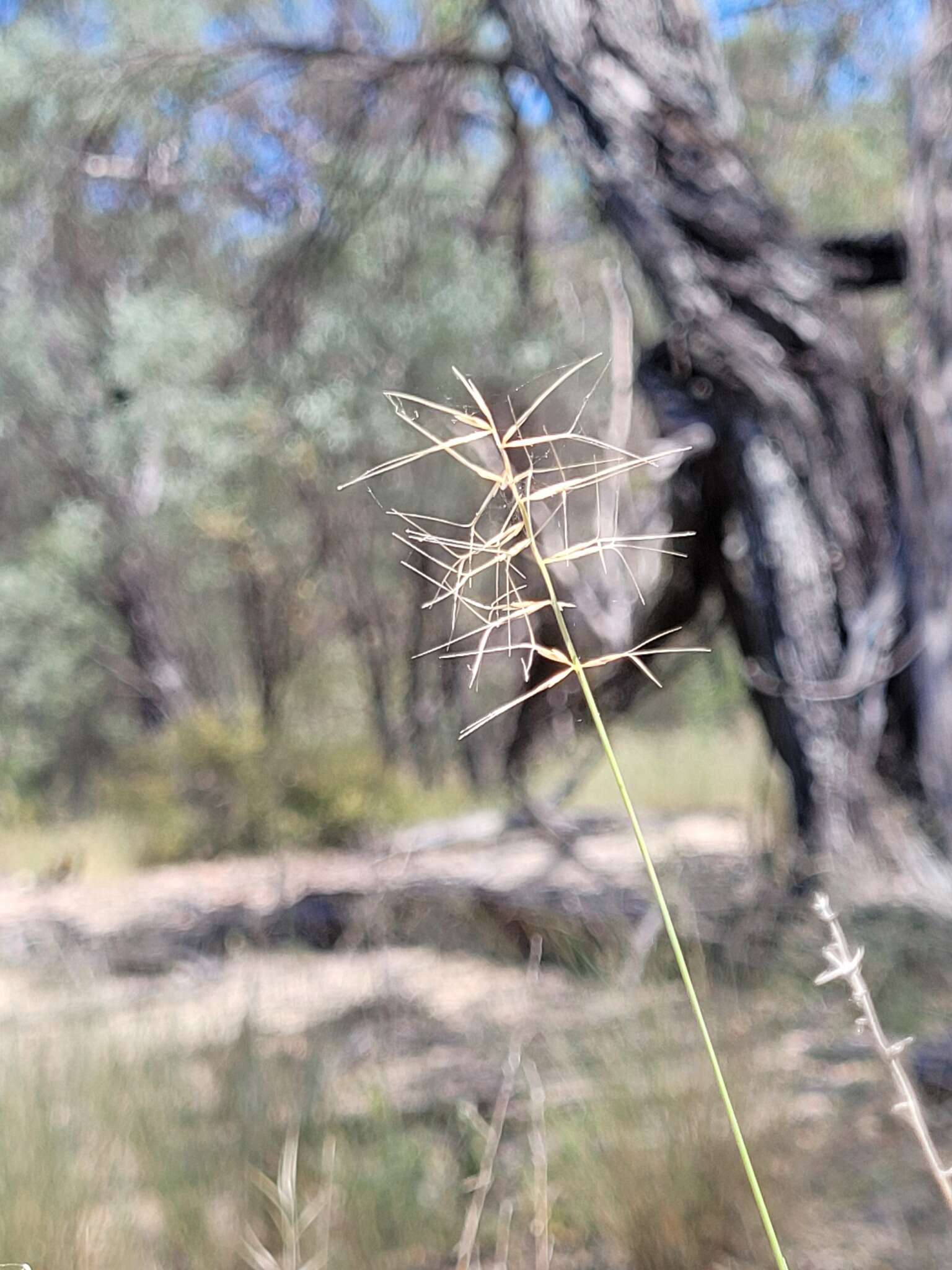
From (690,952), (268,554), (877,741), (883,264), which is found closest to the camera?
(690,952)

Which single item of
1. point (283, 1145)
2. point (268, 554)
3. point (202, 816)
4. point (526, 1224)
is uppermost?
point (283, 1145)

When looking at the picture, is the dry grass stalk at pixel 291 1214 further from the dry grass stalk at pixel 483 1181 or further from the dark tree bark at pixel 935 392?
the dark tree bark at pixel 935 392

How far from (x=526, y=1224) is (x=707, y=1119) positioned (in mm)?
407

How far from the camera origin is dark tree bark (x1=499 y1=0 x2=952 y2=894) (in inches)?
160

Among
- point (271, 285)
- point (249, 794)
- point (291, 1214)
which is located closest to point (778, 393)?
point (291, 1214)

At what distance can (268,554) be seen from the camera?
9.86m

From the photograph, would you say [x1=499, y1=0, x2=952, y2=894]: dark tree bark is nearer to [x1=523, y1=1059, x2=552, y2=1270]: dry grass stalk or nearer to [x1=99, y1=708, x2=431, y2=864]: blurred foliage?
[x1=523, y1=1059, x2=552, y2=1270]: dry grass stalk

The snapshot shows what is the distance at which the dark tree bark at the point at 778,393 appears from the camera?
4066 millimetres

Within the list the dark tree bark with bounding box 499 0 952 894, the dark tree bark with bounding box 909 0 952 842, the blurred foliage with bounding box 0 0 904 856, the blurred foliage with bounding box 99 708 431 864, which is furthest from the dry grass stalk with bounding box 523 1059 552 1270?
the blurred foliage with bounding box 99 708 431 864

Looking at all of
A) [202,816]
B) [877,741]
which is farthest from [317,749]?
[877,741]

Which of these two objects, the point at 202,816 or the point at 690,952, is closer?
the point at 690,952

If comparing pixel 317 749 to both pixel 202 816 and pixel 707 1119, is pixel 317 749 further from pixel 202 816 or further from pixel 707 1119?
pixel 707 1119

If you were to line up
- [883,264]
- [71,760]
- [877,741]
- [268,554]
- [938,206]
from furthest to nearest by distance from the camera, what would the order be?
[71,760] → [268,554] → [883,264] → [877,741] → [938,206]

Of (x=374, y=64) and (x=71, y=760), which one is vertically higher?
(x=374, y=64)
